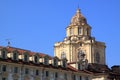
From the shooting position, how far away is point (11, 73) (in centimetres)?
8088

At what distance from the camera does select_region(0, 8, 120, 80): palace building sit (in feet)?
270

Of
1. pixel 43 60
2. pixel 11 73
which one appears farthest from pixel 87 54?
pixel 11 73

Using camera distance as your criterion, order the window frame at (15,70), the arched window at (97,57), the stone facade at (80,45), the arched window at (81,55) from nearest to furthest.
Answer: the window frame at (15,70) < the stone facade at (80,45) < the arched window at (81,55) < the arched window at (97,57)

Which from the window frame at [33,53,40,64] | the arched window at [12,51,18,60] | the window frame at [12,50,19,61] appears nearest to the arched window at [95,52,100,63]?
the window frame at [33,53,40,64]

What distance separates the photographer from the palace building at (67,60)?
82.4 m

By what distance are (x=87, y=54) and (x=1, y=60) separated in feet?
174

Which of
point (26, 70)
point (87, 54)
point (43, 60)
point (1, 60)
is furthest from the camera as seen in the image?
point (87, 54)

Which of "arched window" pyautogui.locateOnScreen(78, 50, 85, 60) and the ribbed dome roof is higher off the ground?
the ribbed dome roof

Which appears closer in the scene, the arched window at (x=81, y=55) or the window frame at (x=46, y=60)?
the window frame at (x=46, y=60)

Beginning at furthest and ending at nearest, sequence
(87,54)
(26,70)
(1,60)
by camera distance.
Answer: (87,54) < (26,70) < (1,60)

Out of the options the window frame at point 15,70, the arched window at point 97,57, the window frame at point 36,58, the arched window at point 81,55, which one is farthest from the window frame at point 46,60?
the arched window at point 97,57

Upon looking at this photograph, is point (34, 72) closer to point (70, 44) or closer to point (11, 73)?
point (11, 73)

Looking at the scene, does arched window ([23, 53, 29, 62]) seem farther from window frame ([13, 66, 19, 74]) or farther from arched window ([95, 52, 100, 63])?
arched window ([95, 52, 100, 63])

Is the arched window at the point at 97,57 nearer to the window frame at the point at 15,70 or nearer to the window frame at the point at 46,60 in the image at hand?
the window frame at the point at 46,60
